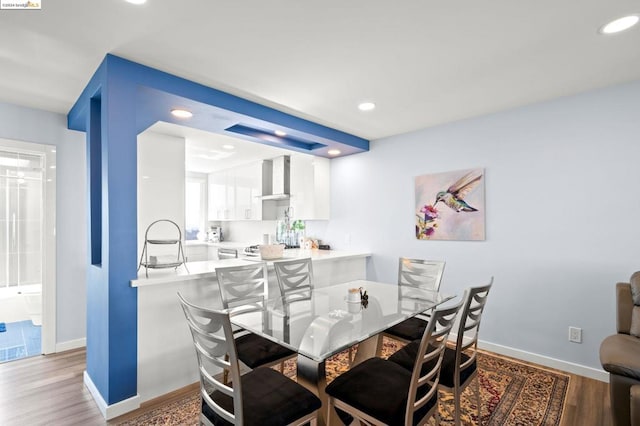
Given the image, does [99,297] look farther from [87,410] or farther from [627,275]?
[627,275]

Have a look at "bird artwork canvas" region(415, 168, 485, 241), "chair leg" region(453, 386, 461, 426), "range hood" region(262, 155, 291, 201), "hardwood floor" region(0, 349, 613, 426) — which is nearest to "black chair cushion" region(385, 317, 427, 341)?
"chair leg" region(453, 386, 461, 426)

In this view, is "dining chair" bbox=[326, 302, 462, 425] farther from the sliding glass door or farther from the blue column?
the sliding glass door

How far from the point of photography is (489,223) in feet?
10.7

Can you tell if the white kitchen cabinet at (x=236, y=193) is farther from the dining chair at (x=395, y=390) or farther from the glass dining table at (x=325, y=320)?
the dining chair at (x=395, y=390)

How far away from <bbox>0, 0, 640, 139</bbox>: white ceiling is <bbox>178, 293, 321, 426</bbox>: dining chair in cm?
156

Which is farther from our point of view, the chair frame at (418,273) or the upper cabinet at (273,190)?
the upper cabinet at (273,190)

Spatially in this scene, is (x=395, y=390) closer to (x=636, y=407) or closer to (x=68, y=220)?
(x=636, y=407)

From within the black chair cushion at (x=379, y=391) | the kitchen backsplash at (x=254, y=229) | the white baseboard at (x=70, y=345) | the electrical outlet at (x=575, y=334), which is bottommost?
the white baseboard at (x=70, y=345)

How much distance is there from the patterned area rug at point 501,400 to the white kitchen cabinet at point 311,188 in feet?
7.12

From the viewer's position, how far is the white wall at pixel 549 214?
2582 millimetres

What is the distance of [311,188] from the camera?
15.1ft

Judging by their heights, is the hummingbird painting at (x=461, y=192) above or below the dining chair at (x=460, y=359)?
above

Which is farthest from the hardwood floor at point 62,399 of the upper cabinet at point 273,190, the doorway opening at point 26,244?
the upper cabinet at point 273,190

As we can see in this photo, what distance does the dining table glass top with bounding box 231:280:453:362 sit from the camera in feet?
5.32
